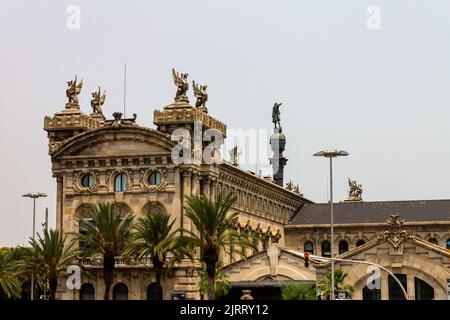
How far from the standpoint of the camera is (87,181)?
9581cm

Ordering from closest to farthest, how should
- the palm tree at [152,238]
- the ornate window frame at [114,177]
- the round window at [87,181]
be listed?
the palm tree at [152,238], the ornate window frame at [114,177], the round window at [87,181]

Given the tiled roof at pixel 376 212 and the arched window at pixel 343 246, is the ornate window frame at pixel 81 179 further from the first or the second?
the arched window at pixel 343 246

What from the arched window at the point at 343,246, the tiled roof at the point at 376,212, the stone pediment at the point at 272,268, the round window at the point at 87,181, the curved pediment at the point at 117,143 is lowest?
the stone pediment at the point at 272,268

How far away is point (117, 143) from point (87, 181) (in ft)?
14.6

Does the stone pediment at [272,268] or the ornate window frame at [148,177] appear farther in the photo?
the stone pediment at [272,268]

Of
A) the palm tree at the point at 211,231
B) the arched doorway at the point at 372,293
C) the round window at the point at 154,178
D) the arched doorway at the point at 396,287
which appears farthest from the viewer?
the round window at the point at 154,178

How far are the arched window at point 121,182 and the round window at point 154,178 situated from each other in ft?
7.18

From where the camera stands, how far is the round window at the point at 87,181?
95500mm

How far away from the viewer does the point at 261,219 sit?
113062 millimetres

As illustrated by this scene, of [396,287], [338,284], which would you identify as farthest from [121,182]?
[396,287]

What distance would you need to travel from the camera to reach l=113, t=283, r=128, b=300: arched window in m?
92.1

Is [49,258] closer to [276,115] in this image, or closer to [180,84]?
[180,84]

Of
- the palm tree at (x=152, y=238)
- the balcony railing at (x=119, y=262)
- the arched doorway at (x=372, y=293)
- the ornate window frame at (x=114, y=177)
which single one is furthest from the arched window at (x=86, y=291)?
the arched doorway at (x=372, y=293)

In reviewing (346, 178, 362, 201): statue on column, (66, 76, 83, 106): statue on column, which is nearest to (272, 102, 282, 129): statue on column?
(346, 178, 362, 201): statue on column
